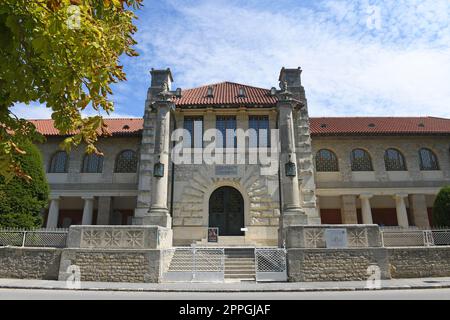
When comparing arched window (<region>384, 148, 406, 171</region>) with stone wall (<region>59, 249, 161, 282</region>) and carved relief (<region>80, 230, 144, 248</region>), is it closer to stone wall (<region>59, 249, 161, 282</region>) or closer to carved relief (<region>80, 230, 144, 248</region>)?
stone wall (<region>59, 249, 161, 282</region>)

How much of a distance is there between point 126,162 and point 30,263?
35.4ft

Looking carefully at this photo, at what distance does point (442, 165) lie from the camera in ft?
71.2

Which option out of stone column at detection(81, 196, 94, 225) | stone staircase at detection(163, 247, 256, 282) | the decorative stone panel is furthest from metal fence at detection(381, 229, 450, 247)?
stone column at detection(81, 196, 94, 225)

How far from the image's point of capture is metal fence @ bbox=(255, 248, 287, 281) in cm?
1098

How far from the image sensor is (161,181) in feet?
46.2

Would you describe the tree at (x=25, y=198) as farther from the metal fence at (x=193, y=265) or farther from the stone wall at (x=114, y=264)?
the metal fence at (x=193, y=265)

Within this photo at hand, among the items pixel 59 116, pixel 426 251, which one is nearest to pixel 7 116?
pixel 59 116

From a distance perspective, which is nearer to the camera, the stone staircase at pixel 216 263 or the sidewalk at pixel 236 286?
the sidewalk at pixel 236 286

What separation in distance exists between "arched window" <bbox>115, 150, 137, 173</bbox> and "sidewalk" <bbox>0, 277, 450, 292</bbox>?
1120 cm

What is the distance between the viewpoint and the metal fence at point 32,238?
471 inches

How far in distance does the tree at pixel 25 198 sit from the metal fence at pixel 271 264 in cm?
1008
